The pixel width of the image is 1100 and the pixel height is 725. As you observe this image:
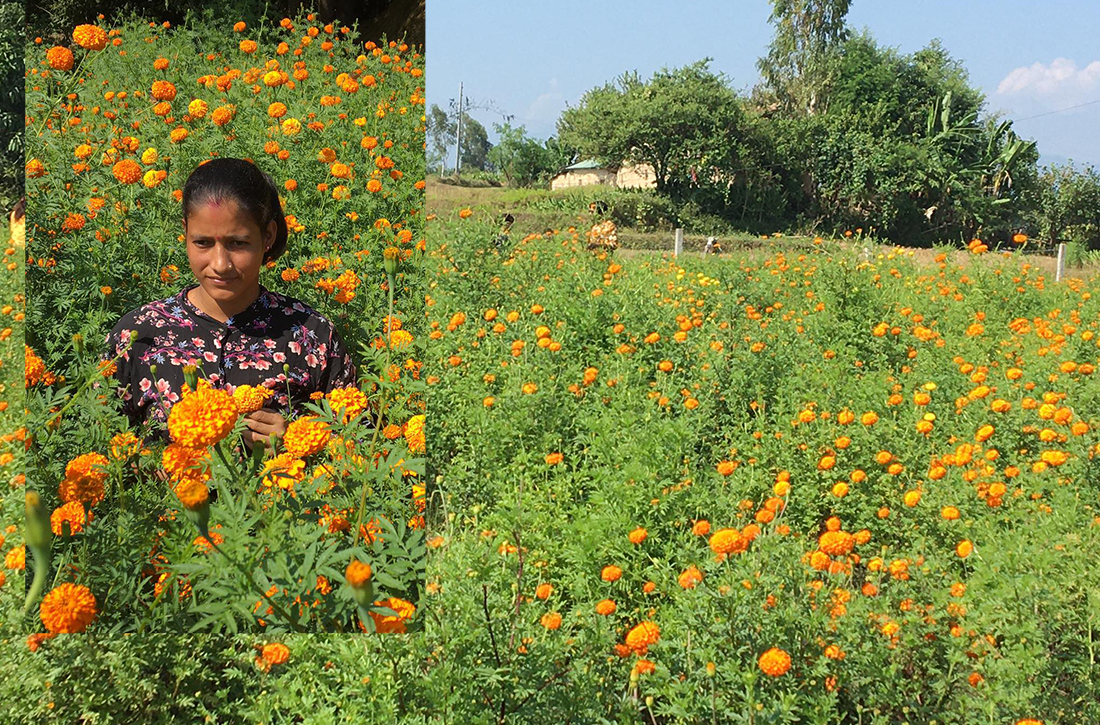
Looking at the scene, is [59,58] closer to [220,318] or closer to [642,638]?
[220,318]

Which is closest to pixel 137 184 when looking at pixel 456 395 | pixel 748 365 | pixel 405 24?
pixel 405 24

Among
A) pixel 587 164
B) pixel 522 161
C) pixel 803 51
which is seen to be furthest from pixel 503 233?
pixel 803 51

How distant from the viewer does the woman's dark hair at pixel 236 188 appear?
1.09m

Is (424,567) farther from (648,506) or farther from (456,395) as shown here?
(456,395)

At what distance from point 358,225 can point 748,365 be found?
68.9 inches

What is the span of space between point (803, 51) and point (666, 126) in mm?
3460

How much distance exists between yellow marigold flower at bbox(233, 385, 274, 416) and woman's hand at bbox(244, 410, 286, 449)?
0.02 metres

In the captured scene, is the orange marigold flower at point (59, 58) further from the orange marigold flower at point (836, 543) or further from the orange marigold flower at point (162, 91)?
the orange marigold flower at point (836, 543)

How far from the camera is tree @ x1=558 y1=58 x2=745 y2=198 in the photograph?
53.2 feet

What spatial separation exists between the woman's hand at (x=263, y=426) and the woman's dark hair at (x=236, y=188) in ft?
0.72

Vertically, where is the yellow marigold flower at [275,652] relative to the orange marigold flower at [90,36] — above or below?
below

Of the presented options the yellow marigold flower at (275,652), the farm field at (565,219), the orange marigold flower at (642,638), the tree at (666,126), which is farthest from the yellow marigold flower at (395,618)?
the tree at (666,126)

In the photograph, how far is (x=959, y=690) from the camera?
5.52 feet

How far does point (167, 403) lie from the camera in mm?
1149
